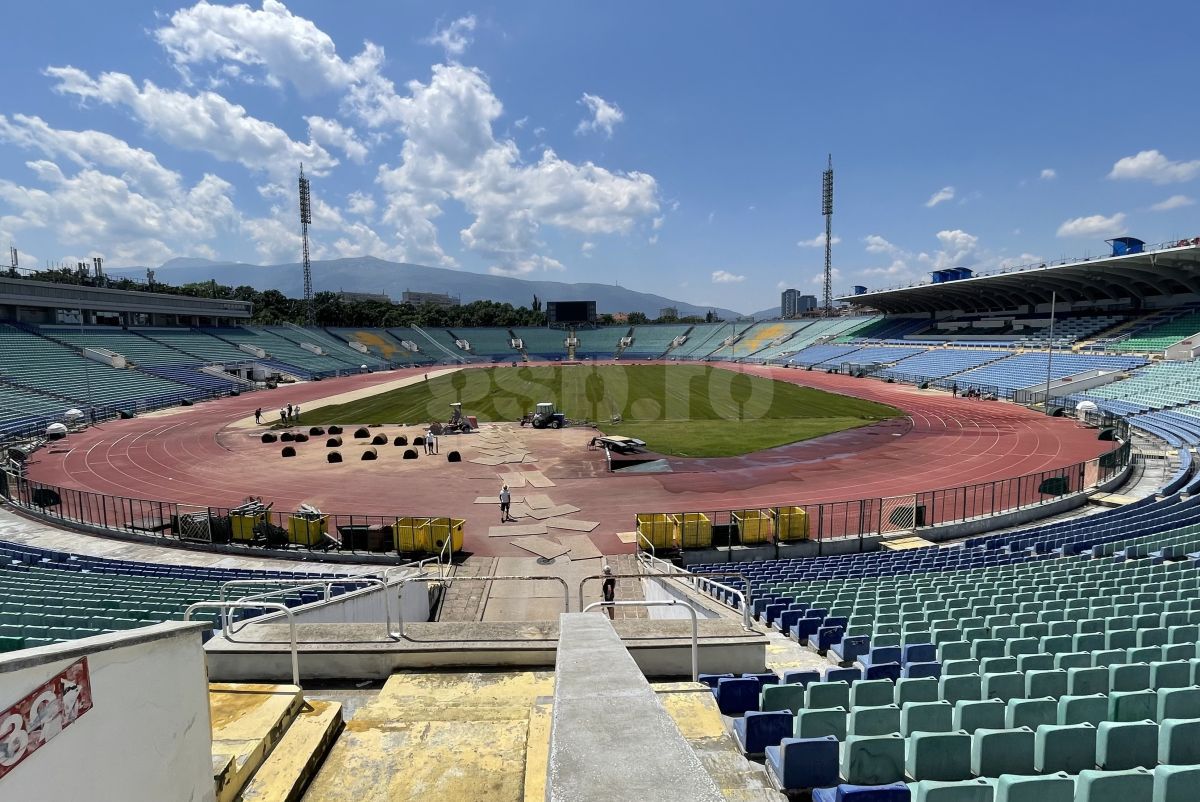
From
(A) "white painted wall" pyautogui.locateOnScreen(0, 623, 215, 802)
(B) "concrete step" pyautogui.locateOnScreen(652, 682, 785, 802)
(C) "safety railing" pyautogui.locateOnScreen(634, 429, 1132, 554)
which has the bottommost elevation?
(C) "safety railing" pyautogui.locateOnScreen(634, 429, 1132, 554)

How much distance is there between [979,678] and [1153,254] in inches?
2639

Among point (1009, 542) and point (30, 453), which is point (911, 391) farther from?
point (30, 453)

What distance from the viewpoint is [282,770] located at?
459cm

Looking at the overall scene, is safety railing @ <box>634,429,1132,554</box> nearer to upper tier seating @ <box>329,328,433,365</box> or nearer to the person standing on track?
the person standing on track

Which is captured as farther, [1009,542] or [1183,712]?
[1009,542]

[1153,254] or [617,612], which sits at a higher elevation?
[1153,254]

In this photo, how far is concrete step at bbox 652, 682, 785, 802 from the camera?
4.40 metres

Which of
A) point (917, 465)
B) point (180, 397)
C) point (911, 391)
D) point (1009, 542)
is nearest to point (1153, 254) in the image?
point (911, 391)

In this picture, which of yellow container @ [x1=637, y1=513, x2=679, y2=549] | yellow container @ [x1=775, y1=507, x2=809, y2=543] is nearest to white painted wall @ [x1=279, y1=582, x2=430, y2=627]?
yellow container @ [x1=637, y1=513, x2=679, y2=549]

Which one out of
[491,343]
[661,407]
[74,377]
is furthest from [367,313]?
[661,407]

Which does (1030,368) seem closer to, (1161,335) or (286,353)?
(1161,335)

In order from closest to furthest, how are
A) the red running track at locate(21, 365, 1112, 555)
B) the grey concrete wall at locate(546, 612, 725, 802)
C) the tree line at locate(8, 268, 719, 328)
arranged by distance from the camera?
the grey concrete wall at locate(546, 612, 725, 802) < the red running track at locate(21, 365, 1112, 555) < the tree line at locate(8, 268, 719, 328)

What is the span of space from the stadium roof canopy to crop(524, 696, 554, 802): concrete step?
68044 mm

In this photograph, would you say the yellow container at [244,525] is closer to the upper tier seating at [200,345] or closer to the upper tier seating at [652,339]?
the upper tier seating at [200,345]
